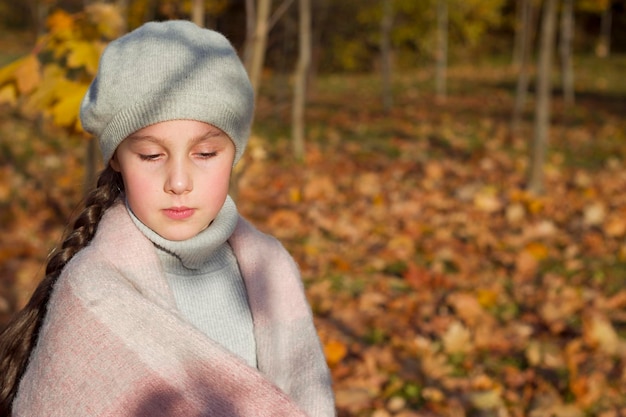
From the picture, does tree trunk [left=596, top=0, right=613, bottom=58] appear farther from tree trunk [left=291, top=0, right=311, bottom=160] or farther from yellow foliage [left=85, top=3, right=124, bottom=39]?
yellow foliage [left=85, top=3, right=124, bottom=39]

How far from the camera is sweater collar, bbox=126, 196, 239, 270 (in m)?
1.51

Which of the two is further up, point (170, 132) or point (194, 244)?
point (170, 132)

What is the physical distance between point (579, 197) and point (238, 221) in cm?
599

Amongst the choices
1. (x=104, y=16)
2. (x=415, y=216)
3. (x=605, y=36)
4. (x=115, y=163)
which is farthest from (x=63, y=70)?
(x=605, y=36)

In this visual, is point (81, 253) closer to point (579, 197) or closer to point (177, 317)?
point (177, 317)

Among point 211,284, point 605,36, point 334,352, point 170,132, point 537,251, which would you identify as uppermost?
point 170,132

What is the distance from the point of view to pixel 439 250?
5594 millimetres

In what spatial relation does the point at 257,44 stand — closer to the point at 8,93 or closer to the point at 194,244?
the point at 8,93

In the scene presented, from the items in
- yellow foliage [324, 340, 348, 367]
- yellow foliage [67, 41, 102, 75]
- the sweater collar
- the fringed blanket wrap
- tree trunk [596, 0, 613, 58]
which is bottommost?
tree trunk [596, 0, 613, 58]

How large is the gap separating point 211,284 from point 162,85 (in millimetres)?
455

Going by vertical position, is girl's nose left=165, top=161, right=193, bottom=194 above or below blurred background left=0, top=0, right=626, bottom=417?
above

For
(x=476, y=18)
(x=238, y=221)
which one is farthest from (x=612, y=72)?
(x=238, y=221)

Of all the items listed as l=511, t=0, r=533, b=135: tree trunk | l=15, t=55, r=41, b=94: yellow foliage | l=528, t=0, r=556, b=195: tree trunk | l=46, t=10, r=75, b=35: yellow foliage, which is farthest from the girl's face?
l=511, t=0, r=533, b=135: tree trunk

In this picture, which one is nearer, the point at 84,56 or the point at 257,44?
the point at 84,56
